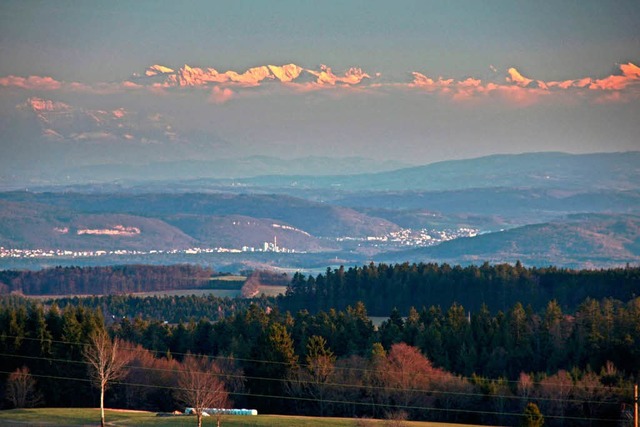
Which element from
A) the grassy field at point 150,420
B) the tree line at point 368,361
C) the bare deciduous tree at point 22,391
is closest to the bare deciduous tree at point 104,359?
the tree line at point 368,361

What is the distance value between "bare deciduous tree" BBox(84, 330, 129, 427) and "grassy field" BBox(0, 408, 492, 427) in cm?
424

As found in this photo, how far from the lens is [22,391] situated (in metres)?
84.2

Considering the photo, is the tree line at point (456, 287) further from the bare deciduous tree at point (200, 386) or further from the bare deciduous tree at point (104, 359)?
the bare deciduous tree at point (104, 359)

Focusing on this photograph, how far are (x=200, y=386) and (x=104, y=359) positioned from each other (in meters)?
7.67

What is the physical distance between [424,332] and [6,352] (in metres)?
26.3

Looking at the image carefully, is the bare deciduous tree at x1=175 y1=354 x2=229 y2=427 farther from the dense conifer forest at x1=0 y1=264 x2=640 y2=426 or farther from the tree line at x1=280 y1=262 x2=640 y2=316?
the tree line at x1=280 y1=262 x2=640 y2=316

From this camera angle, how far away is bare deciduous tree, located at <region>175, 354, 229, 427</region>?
243ft

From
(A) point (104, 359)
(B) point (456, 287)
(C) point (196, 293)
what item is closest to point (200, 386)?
(A) point (104, 359)

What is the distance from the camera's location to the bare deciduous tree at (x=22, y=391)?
84000 millimetres

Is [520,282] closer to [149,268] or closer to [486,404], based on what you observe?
[486,404]

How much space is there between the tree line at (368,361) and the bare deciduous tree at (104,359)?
728mm

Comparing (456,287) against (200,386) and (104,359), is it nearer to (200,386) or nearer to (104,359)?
(104,359)

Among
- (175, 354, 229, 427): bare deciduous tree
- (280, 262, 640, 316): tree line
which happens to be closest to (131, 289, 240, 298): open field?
(280, 262, 640, 316): tree line

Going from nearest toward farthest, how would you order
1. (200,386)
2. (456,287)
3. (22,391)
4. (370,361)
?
(200,386) → (22,391) → (370,361) → (456,287)
